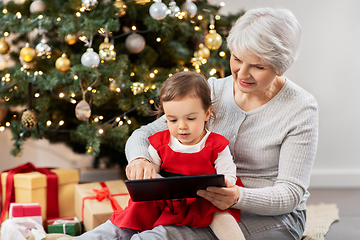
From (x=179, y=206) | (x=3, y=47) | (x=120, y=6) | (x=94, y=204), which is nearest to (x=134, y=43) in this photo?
(x=120, y=6)

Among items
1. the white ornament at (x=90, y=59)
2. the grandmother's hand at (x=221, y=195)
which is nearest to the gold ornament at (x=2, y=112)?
the white ornament at (x=90, y=59)

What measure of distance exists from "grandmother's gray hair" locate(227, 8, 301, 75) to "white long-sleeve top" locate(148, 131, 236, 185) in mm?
319

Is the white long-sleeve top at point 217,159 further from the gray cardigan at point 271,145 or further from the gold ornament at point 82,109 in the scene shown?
the gold ornament at point 82,109

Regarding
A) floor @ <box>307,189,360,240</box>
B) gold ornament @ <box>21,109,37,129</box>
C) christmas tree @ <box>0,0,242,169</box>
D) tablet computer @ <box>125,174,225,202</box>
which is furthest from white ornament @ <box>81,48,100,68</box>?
floor @ <box>307,189,360,240</box>

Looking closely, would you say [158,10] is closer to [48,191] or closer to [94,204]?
[94,204]

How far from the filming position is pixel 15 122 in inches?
81.8

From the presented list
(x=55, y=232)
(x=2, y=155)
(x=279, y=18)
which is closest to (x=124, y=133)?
(x=55, y=232)

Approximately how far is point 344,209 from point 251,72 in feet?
4.94

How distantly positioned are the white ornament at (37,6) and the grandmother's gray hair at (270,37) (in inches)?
52.5

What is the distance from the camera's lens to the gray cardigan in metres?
1.12

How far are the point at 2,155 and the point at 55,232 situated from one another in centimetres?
141

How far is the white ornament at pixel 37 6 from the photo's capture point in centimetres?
199

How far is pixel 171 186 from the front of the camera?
928 millimetres

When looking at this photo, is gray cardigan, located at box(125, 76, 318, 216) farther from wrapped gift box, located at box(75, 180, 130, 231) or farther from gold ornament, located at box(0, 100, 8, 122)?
gold ornament, located at box(0, 100, 8, 122)
